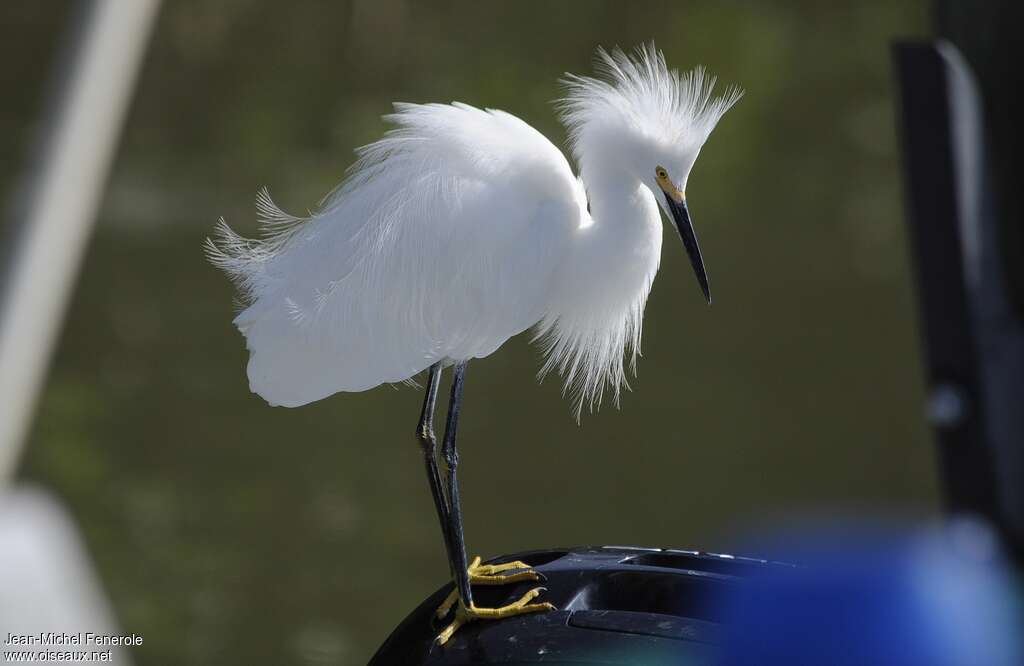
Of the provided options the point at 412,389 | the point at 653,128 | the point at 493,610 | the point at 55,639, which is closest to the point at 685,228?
the point at 653,128

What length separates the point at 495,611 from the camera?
1376 mm

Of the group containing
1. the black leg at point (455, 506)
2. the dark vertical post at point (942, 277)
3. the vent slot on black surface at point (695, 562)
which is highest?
the dark vertical post at point (942, 277)

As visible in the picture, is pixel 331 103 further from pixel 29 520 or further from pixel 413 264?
pixel 29 520

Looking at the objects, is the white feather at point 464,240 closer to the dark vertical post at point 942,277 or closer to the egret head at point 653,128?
the egret head at point 653,128

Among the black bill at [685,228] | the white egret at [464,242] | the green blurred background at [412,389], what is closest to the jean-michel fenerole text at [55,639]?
the white egret at [464,242]

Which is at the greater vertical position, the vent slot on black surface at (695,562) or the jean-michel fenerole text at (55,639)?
the jean-michel fenerole text at (55,639)

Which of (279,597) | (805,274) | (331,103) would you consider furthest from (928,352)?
(331,103)

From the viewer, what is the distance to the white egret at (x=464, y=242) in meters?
1.65

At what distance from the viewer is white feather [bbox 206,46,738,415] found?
64.9 inches

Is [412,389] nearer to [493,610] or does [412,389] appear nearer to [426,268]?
[426,268]

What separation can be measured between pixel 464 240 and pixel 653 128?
27 cm

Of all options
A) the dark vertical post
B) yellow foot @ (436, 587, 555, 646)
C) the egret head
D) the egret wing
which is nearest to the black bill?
the egret head

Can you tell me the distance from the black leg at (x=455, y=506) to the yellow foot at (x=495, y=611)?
23mm

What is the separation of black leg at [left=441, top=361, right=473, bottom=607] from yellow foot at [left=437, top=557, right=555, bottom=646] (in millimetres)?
14
